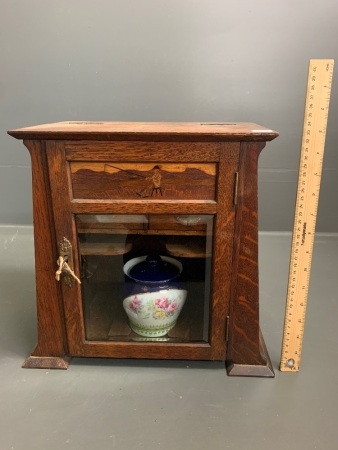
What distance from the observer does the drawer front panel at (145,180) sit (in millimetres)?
796

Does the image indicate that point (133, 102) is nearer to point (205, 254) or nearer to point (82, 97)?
point (82, 97)

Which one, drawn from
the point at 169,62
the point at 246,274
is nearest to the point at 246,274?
the point at 246,274

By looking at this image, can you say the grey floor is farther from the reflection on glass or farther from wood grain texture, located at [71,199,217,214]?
wood grain texture, located at [71,199,217,214]

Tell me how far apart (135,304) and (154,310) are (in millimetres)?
48

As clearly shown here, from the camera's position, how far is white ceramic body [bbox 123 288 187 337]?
3.03 ft

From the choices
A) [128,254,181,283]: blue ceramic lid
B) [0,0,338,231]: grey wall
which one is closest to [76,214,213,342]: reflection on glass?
[128,254,181,283]: blue ceramic lid

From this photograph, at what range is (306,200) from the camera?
0.81 m

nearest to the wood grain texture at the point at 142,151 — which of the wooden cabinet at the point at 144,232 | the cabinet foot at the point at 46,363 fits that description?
the wooden cabinet at the point at 144,232

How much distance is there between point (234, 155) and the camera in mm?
776

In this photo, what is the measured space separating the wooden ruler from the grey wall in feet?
2.80

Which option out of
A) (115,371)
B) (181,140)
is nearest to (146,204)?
(181,140)

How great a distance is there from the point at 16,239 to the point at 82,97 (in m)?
0.67

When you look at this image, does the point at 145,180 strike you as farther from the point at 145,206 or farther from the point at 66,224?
the point at 66,224

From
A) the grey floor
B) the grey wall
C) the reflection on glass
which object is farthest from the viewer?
the grey wall
